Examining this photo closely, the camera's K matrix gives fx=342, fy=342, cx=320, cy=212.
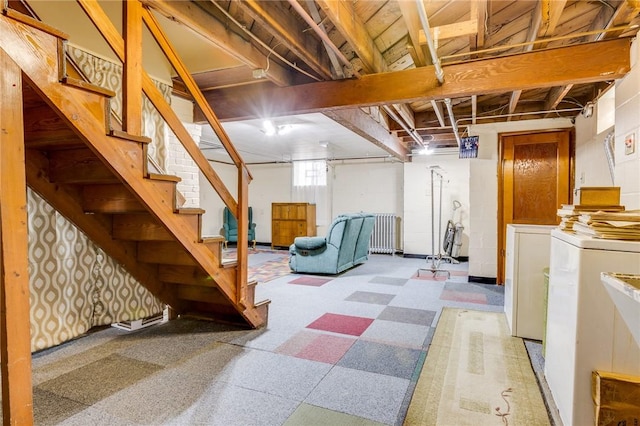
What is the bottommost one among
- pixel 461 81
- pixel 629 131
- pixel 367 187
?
pixel 367 187

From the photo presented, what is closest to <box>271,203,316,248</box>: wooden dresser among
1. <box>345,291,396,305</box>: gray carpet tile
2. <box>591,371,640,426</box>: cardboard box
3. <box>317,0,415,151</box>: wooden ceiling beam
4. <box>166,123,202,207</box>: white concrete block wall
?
<box>345,291,396,305</box>: gray carpet tile

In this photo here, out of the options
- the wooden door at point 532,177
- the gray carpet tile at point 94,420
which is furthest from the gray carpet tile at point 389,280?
the gray carpet tile at point 94,420

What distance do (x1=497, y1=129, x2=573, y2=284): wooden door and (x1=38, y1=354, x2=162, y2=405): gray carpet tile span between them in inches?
183

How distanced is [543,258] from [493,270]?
2359 millimetres

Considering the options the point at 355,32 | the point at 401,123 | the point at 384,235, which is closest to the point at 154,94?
the point at 355,32

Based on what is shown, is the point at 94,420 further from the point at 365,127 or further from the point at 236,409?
the point at 365,127

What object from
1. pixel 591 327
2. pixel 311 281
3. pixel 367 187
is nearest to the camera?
pixel 591 327

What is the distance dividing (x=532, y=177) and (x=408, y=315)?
2.87 m

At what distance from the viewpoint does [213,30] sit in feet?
7.75

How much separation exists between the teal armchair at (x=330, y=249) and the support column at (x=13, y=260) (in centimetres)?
433

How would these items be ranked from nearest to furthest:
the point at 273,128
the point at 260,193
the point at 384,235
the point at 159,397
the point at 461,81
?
the point at 159,397, the point at 461,81, the point at 273,128, the point at 384,235, the point at 260,193

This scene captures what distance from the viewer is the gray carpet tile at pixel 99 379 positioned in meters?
2.11

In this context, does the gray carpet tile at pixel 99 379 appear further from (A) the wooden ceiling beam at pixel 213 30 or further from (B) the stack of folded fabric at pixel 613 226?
(B) the stack of folded fabric at pixel 613 226

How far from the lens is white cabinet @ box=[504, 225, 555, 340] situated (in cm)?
290
